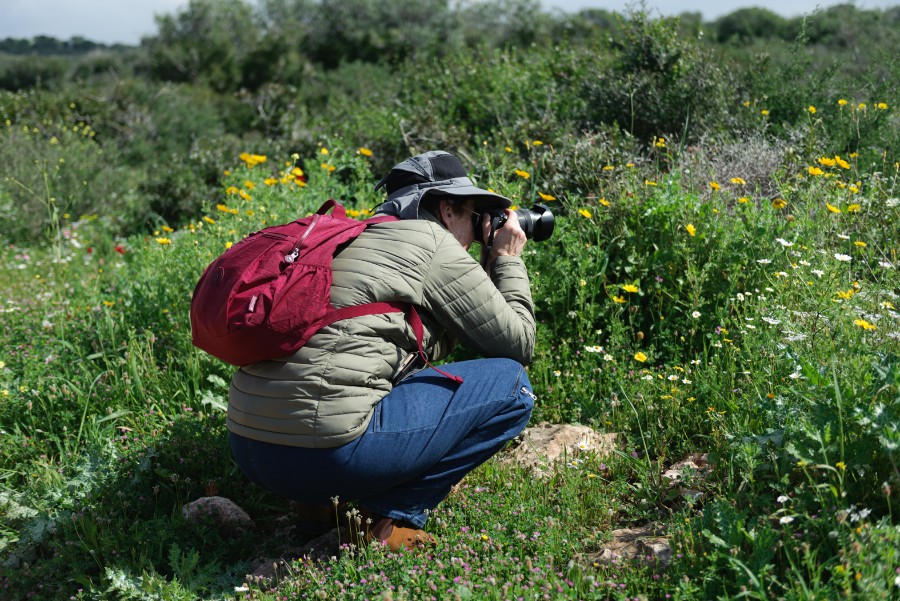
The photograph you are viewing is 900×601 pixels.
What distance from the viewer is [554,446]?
10.9ft

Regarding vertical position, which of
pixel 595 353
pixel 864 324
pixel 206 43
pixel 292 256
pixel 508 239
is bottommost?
pixel 595 353

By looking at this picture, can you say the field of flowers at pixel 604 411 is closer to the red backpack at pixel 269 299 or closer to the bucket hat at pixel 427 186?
the red backpack at pixel 269 299

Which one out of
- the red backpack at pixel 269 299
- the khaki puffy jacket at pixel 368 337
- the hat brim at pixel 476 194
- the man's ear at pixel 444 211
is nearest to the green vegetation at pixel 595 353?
the khaki puffy jacket at pixel 368 337

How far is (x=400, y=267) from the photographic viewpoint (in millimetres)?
2588

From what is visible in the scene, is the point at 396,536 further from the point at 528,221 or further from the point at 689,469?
the point at 528,221

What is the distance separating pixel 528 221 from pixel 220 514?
64.3 inches

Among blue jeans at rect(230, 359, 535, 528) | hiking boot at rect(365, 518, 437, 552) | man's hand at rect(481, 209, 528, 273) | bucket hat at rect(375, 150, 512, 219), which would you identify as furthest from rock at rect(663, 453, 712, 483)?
bucket hat at rect(375, 150, 512, 219)

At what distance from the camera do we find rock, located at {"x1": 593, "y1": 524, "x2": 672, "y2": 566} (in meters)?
2.50

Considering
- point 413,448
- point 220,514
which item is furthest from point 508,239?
point 220,514

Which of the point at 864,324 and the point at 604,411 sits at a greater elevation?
the point at 864,324

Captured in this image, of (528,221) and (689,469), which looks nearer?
(689,469)

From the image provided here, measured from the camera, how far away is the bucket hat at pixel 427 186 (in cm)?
285

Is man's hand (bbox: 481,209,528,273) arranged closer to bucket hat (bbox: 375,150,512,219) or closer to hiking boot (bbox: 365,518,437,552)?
bucket hat (bbox: 375,150,512,219)

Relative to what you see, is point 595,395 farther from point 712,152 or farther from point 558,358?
point 712,152
